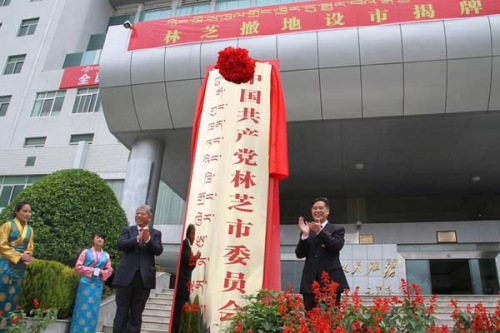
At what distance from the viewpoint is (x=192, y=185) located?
3623 mm

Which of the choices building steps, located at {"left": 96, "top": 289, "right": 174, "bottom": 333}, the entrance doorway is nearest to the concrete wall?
building steps, located at {"left": 96, "top": 289, "right": 174, "bottom": 333}

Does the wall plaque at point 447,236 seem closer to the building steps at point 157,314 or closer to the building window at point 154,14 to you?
the building steps at point 157,314

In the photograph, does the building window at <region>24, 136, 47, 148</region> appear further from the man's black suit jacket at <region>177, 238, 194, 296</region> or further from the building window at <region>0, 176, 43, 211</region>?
the man's black suit jacket at <region>177, 238, 194, 296</region>

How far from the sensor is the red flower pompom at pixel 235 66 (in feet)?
12.4

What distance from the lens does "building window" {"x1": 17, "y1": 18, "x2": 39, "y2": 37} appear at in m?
22.4

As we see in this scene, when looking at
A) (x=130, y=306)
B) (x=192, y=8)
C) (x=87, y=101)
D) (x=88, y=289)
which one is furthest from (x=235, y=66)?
(x=192, y=8)

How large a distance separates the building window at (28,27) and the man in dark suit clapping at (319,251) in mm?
23704

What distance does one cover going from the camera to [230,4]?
21641mm

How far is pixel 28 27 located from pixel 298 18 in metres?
19.7

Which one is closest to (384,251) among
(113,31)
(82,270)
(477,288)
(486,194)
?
(477,288)

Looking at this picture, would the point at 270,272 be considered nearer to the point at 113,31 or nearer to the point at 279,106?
the point at 279,106

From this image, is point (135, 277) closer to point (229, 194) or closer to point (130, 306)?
point (130, 306)

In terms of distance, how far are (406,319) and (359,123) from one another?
6.95 metres

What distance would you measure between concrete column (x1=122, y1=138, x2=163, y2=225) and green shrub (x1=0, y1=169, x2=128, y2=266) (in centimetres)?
214
